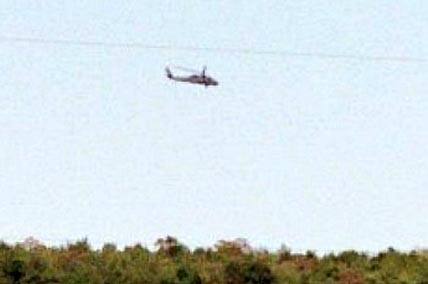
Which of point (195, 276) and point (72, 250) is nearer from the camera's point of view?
point (195, 276)

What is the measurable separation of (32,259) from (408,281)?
7125 mm

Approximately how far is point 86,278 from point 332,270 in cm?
485

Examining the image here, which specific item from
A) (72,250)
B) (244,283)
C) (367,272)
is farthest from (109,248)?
(367,272)

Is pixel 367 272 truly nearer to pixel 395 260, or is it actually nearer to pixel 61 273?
pixel 395 260

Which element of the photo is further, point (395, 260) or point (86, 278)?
point (395, 260)

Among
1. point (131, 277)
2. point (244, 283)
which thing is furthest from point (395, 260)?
point (131, 277)

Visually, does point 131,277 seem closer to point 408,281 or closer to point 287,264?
point 287,264

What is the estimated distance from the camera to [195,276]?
28.1 m

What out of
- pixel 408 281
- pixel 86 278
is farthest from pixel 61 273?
pixel 408 281

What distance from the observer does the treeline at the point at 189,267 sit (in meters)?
27.9

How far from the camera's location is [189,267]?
2825cm

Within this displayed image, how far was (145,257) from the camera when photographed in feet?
95.3

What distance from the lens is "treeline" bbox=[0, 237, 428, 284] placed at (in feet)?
91.5

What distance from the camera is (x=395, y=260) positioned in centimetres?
2983
